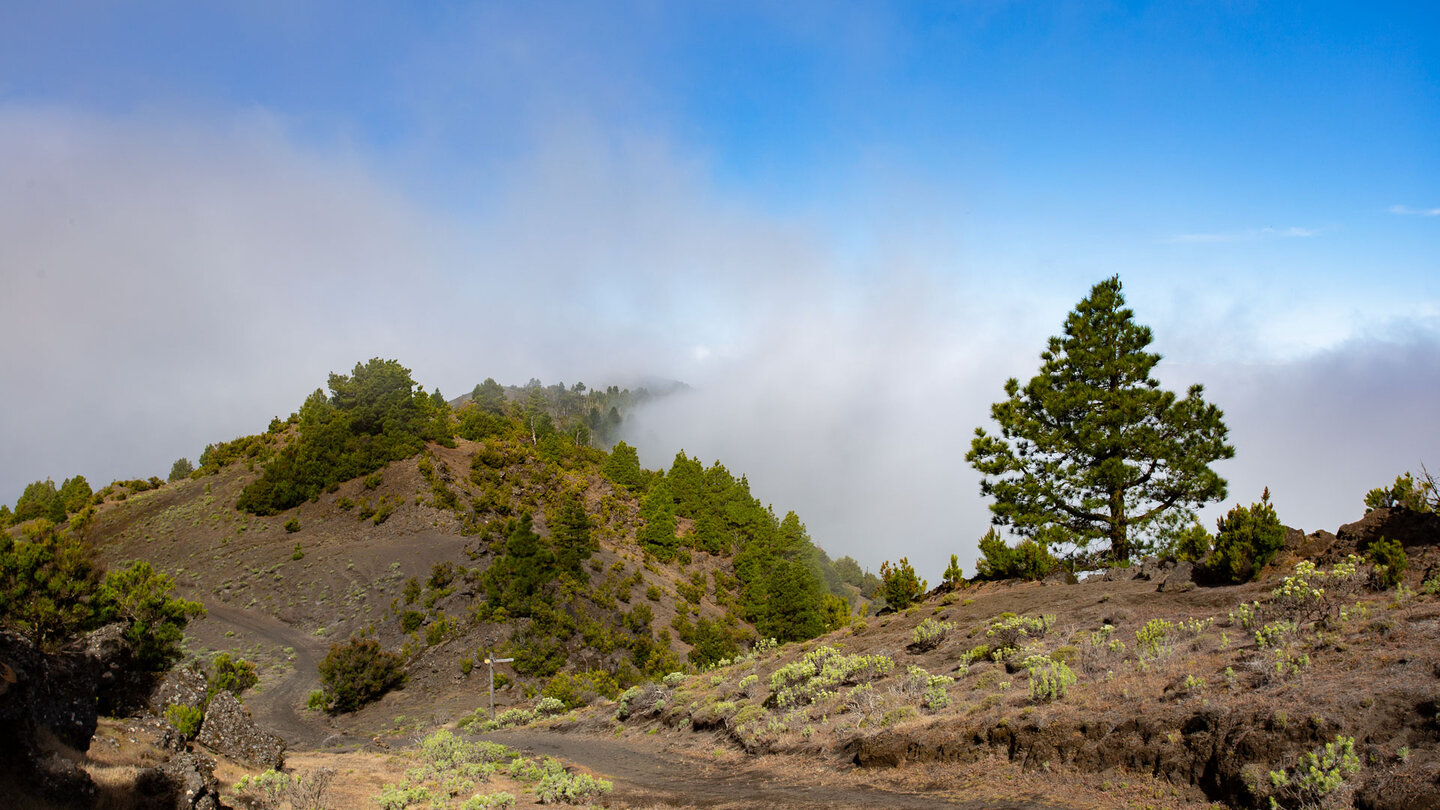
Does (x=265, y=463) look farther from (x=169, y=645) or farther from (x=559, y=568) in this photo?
(x=169, y=645)

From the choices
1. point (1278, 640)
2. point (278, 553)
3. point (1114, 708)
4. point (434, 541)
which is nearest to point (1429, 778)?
point (1114, 708)

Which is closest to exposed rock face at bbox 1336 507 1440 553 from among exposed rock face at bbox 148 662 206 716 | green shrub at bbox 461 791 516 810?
green shrub at bbox 461 791 516 810

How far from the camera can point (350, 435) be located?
231 ft

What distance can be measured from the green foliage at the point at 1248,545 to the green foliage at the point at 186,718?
72.5ft

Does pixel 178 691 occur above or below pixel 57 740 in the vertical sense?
below

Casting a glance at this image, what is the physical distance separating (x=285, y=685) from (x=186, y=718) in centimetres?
2986

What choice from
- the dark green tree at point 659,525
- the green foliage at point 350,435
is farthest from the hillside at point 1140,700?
the green foliage at point 350,435

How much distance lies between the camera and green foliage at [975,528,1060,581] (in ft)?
82.6

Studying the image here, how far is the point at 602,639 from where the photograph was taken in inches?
1748

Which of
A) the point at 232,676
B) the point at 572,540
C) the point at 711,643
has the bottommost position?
the point at 711,643

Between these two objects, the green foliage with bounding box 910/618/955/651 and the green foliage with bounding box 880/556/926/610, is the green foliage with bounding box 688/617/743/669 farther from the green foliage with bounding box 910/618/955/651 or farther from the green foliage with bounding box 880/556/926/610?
the green foliage with bounding box 910/618/955/651

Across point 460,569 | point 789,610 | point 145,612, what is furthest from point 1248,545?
point 460,569

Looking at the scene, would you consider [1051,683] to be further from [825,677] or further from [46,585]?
[46,585]

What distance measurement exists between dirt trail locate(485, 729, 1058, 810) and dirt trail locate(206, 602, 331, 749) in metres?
15.2
